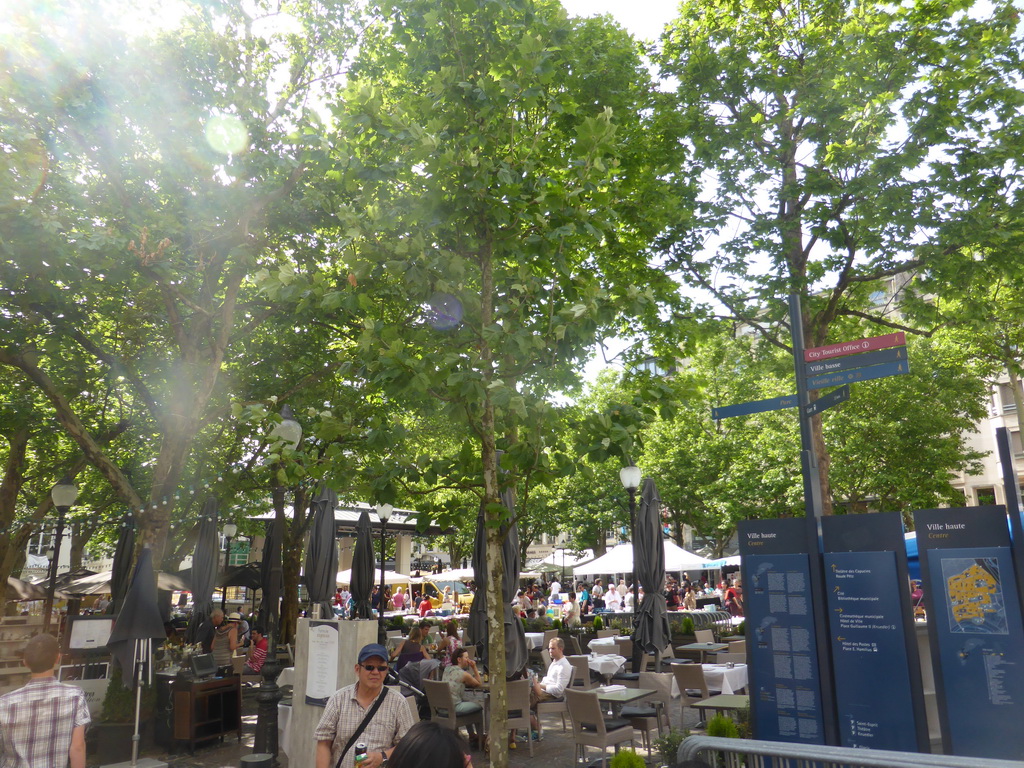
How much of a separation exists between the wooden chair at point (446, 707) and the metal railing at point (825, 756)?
5629 mm

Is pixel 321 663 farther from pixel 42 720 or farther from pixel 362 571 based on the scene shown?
pixel 362 571

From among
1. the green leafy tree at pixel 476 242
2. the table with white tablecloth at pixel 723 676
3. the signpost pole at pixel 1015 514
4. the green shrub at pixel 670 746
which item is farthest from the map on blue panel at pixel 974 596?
the table with white tablecloth at pixel 723 676

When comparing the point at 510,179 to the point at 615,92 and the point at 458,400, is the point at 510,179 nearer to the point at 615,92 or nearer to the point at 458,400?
the point at 458,400

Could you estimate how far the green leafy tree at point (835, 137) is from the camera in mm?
10523

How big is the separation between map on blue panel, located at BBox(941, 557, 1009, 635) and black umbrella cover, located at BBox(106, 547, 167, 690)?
8.88m

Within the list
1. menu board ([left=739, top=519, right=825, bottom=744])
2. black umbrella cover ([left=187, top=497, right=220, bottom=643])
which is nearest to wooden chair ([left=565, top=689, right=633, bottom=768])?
menu board ([left=739, top=519, right=825, bottom=744])

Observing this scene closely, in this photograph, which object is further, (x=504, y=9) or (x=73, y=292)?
(x=73, y=292)

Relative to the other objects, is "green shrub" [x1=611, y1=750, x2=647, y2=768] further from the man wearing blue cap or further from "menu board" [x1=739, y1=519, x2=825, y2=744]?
the man wearing blue cap

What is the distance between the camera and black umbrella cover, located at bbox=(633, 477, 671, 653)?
13195 mm

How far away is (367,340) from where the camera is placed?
5391 millimetres

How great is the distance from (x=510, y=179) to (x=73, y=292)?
10.4 metres

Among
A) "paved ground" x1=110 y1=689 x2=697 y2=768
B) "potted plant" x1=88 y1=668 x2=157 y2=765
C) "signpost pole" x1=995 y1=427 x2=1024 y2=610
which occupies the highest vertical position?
"signpost pole" x1=995 y1=427 x2=1024 y2=610

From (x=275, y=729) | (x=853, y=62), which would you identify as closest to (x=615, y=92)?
(x=853, y=62)

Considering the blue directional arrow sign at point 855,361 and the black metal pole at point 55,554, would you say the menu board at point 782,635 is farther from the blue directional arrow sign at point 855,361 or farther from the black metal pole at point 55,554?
the black metal pole at point 55,554
